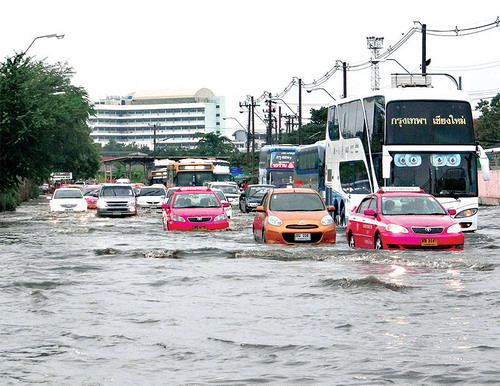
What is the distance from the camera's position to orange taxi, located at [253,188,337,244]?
86.8ft

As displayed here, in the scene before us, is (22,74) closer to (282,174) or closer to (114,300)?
(282,174)

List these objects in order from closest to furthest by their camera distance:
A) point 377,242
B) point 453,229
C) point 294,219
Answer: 1. point 453,229
2. point 377,242
3. point 294,219

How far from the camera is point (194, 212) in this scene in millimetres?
33625

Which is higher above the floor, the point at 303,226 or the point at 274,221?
the point at 274,221

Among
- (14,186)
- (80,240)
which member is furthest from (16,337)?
(14,186)

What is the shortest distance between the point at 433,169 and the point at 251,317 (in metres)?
17.5

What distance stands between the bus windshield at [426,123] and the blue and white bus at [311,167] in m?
14.2

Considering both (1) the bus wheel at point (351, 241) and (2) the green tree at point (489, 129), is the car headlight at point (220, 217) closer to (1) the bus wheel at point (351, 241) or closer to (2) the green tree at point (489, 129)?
(1) the bus wheel at point (351, 241)

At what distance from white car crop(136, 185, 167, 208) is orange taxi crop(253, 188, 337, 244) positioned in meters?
31.4

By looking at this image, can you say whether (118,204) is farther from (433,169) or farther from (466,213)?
(466,213)

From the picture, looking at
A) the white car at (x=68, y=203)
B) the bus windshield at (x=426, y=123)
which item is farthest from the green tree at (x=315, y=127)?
the bus windshield at (x=426, y=123)

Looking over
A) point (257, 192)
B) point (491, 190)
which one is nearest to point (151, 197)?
point (257, 192)

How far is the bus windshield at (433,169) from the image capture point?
3052cm

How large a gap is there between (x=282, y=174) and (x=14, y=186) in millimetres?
20363
